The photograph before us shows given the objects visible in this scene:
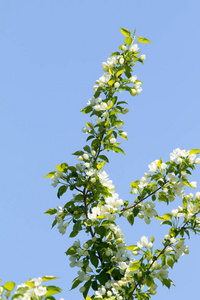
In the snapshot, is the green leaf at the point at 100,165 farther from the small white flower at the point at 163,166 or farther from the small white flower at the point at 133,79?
the small white flower at the point at 133,79

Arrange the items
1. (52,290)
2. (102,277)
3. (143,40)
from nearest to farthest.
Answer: (52,290), (102,277), (143,40)

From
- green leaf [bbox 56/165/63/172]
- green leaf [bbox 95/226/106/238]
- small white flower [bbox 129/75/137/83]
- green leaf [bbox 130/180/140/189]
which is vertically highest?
small white flower [bbox 129/75/137/83]

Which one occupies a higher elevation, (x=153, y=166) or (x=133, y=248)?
(x=153, y=166)

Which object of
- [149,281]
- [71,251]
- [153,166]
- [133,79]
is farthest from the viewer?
[133,79]

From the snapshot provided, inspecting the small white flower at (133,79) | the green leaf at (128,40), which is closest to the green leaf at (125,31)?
the green leaf at (128,40)

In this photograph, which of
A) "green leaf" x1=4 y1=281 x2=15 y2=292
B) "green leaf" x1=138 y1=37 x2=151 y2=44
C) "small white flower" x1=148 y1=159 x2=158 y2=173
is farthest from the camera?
"green leaf" x1=138 y1=37 x2=151 y2=44

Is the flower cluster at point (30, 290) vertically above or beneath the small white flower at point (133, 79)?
beneath

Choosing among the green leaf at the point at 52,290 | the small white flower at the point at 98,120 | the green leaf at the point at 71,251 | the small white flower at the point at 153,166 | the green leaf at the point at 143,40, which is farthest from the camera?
the green leaf at the point at 143,40

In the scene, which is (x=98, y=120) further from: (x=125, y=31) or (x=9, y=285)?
(x=9, y=285)

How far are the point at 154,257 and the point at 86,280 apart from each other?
2.45 feet

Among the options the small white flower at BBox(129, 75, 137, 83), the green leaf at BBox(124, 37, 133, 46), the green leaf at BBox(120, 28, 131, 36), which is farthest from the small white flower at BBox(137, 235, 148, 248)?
the green leaf at BBox(120, 28, 131, 36)

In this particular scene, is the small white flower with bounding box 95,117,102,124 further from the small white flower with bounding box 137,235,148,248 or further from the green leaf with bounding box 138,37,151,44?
the small white flower with bounding box 137,235,148,248

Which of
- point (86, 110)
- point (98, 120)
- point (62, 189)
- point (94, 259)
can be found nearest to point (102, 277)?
point (94, 259)

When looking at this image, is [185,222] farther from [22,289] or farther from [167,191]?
[22,289]
